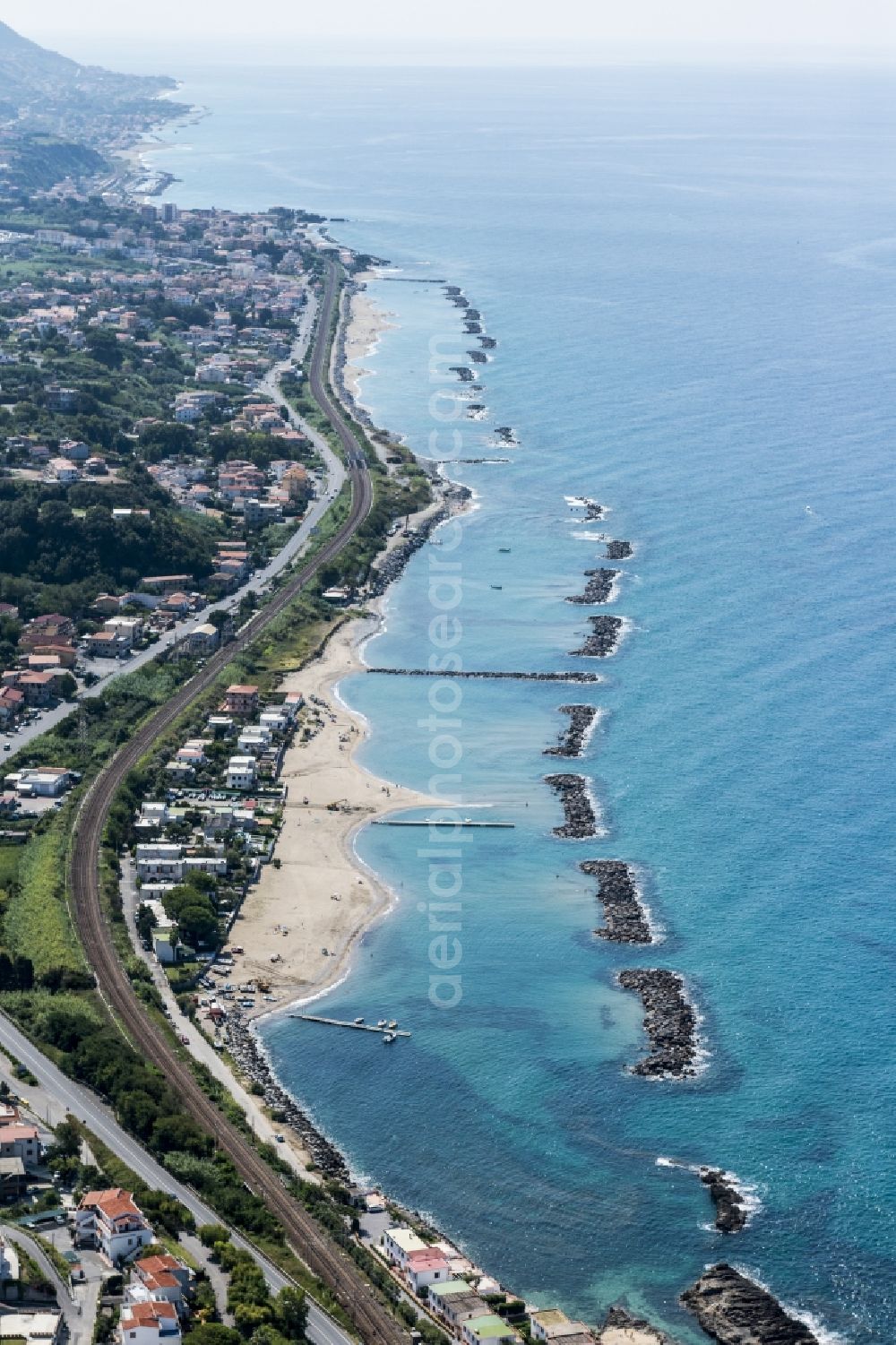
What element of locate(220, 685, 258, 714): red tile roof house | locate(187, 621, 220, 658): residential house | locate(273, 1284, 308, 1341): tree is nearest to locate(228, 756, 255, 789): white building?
locate(220, 685, 258, 714): red tile roof house

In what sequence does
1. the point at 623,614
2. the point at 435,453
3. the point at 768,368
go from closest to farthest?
the point at 623,614, the point at 435,453, the point at 768,368

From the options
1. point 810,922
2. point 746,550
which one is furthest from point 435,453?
point 810,922

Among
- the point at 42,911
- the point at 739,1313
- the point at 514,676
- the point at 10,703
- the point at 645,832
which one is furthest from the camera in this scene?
the point at 514,676

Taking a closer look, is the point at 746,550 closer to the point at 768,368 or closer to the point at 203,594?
the point at 203,594

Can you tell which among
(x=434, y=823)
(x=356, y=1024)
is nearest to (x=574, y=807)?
(x=434, y=823)

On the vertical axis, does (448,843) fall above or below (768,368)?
below

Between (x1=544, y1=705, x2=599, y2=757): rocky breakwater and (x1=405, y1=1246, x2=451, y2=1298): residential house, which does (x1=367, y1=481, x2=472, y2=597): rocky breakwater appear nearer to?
(x1=544, y1=705, x2=599, y2=757): rocky breakwater

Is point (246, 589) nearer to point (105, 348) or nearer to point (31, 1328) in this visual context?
point (105, 348)

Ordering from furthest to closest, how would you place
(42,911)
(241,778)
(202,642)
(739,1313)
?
(202,642), (241,778), (42,911), (739,1313)
